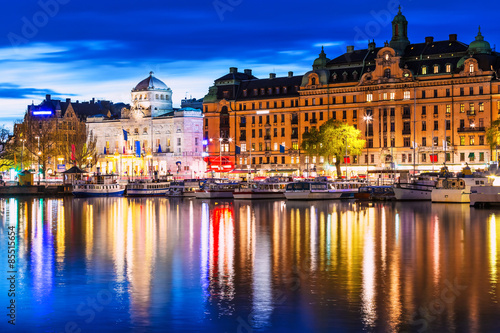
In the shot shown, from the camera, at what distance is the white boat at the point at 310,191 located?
325 ft

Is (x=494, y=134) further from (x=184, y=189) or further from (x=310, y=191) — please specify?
(x=184, y=189)

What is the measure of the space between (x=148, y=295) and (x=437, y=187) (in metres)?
65.9

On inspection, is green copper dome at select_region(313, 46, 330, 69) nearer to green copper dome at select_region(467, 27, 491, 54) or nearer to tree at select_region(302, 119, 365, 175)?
tree at select_region(302, 119, 365, 175)

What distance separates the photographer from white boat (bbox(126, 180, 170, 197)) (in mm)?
122938

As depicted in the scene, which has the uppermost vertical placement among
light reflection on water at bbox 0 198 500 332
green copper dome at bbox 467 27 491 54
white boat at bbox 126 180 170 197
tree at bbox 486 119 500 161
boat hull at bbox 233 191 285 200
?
green copper dome at bbox 467 27 491 54

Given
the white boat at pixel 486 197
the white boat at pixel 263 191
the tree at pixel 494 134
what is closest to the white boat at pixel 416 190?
the white boat at pixel 486 197

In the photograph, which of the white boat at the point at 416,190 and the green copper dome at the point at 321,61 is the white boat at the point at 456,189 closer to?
the white boat at the point at 416,190

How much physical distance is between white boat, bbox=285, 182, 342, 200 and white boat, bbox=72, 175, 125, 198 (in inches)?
1458

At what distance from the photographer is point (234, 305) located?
1071 inches

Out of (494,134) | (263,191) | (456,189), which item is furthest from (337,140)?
(456,189)

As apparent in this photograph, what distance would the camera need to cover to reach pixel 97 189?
405 feet

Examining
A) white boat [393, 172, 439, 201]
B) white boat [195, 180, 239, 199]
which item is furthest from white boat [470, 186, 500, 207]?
white boat [195, 180, 239, 199]

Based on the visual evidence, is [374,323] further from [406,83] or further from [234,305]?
[406,83]

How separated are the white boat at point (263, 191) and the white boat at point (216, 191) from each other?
4.50 feet
